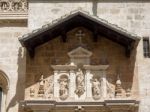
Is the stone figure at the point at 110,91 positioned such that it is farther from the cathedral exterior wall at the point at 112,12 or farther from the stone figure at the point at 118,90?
the cathedral exterior wall at the point at 112,12

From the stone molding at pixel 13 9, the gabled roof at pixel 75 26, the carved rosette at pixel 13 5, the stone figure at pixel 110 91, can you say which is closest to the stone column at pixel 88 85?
the stone figure at pixel 110 91

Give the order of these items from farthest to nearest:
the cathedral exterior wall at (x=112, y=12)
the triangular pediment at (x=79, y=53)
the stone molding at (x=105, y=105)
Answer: the cathedral exterior wall at (x=112, y=12)
the triangular pediment at (x=79, y=53)
the stone molding at (x=105, y=105)

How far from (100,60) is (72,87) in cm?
149

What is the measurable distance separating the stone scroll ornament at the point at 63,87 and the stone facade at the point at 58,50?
0.39 metres

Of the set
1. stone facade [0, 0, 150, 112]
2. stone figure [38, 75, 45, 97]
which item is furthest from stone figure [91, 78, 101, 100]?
stone figure [38, 75, 45, 97]

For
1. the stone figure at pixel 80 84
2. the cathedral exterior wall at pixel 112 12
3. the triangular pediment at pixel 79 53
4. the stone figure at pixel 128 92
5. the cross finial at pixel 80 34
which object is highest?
the cathedral exterior wall at pixel 112 12

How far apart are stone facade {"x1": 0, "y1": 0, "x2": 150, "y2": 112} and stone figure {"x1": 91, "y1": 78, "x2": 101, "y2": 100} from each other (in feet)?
1.66

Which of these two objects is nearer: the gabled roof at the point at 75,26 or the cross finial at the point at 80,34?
the gabled roof at the point at 75,26

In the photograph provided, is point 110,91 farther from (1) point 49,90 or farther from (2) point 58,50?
(2) point 58,50

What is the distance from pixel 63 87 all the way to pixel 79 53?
1.46 metres

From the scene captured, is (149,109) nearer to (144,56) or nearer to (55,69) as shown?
(144,56)

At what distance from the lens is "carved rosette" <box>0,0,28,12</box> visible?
17.8 m

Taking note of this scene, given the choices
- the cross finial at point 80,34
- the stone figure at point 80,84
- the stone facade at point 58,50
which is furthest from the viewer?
the cross finial at point 80,34

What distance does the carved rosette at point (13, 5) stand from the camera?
701 inches
